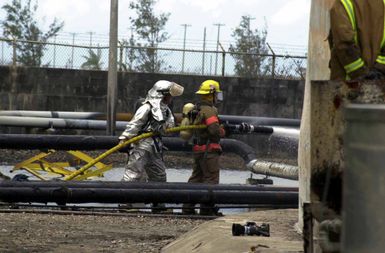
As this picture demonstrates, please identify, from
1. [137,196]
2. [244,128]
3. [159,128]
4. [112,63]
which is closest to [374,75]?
[137,196]

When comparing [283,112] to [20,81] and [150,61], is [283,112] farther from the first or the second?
[20,81]

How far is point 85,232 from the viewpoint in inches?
434

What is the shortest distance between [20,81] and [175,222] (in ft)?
64.5

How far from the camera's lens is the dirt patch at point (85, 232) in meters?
9.85

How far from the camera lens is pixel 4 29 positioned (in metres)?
40.5

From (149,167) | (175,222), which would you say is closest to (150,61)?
(149,167)

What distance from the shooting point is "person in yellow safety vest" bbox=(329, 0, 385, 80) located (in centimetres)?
686

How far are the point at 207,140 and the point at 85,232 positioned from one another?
463cm

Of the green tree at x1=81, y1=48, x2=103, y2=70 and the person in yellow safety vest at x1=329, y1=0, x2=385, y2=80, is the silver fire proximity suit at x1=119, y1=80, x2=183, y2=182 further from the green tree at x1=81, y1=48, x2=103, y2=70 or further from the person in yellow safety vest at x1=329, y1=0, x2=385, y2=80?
the green tree at x1=81, y1=48, x2=103, y2=70

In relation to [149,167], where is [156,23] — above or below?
above

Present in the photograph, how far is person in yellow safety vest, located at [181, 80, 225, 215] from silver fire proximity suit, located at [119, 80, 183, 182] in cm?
71

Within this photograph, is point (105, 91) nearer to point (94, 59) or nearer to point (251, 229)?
point (94, 59)

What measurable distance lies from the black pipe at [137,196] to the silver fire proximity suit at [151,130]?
1.91 meters

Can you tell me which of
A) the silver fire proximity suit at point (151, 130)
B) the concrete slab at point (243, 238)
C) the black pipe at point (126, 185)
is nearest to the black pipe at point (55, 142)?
the silver fire proximity suit at point (151, 130)
